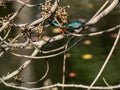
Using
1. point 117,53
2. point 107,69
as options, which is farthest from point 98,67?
point 117,53

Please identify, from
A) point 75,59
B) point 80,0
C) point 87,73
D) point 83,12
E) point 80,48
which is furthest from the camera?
point 80,0

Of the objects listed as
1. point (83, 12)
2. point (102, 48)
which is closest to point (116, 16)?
point (83, 12)

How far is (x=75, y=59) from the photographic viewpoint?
3998 millimetres

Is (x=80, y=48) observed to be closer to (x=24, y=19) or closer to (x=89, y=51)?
(x=89, y=51)

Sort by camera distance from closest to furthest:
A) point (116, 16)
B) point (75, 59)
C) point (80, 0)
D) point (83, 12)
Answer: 1. point (75, 59)
2. point (116, 16)
3. point (83, 12)
4. point (80, 0)

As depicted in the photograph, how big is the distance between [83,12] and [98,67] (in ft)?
6.16

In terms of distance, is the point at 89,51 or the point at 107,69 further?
the point at 89,51

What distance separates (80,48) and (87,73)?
625mm

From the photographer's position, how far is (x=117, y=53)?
409 centimetres

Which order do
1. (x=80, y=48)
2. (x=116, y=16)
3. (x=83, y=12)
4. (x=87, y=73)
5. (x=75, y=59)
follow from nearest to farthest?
(x=87, y=73) < (x=75, y=59) < (x=80, y=48) < (x=116, y=16) < (x=83, y=12)

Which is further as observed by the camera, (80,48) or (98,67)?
(80,48)

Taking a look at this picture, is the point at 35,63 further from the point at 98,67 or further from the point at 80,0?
the point at 80,0

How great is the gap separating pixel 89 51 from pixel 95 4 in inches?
68.5

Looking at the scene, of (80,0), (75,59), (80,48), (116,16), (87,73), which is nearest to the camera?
(87,73)
